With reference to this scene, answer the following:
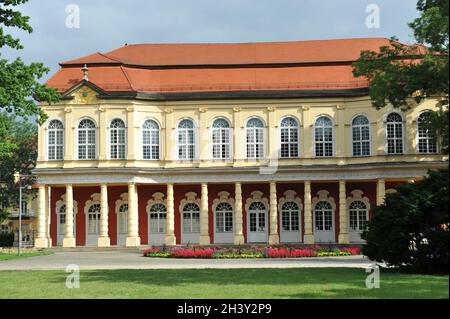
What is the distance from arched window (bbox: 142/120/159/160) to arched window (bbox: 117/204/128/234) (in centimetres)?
387

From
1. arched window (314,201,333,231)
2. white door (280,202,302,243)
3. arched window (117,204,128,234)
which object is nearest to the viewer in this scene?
arched window (117,204,128,234)

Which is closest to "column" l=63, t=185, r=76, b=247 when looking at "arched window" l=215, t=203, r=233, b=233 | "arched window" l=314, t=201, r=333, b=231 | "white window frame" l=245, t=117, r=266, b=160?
"arched window" l=215, t=203, r=233, b=233

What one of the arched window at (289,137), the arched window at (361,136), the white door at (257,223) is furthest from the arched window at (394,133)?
the white door at (257,223)

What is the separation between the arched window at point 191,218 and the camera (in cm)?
5269

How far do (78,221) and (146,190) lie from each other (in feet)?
16.2

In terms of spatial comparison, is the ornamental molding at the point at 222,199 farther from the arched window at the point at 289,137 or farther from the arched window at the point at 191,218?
the arched window at the point at 289,137

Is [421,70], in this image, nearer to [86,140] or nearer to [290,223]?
Answer: [290,223]

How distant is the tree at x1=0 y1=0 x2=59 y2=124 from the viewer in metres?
32.2

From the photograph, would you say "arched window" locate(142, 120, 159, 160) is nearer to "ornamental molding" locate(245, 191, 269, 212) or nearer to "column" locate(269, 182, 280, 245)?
"ornamental molding" locate(245, 191, 269, 212)

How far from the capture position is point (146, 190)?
173ft

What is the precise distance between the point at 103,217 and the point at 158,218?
4159 millimetres

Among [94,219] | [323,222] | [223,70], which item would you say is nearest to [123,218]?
[94,219]
